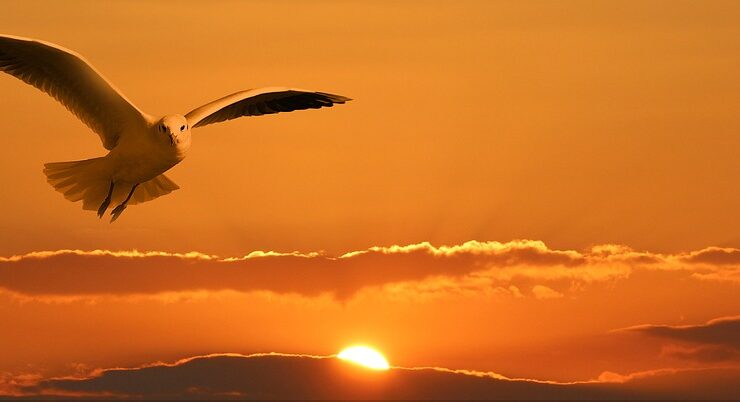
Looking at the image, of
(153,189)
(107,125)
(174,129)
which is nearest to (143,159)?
(174,129)

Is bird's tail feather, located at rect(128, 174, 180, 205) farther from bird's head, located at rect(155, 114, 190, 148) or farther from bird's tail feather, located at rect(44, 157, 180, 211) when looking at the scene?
bird's head, located at rect(155, 114, 190, 148)

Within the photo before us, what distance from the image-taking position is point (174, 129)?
71.4 feet

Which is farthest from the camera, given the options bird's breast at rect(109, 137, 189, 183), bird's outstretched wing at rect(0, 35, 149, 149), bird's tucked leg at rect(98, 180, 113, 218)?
bird's tucked leg at rect(98, 180, 113, 218)

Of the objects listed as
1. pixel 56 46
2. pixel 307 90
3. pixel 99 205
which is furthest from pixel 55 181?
pixel 307 90

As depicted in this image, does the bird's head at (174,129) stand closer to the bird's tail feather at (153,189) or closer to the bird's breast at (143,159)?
the bird's breast at (143,159)

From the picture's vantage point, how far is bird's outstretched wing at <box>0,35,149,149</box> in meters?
22.2

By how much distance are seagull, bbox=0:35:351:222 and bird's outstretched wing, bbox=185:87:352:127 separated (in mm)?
20

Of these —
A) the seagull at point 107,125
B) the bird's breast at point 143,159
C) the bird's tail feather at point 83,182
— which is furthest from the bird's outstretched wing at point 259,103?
the bird's tail feather at point 83,182

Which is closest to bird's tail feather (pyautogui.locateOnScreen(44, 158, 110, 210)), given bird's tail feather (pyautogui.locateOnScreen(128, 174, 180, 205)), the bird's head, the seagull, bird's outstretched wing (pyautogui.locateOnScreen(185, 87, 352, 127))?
the seagull

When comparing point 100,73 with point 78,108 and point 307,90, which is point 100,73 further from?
point 307,90

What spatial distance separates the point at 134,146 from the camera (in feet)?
73.1

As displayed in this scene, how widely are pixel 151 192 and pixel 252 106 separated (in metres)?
1.83

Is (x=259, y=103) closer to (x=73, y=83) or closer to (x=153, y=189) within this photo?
(x=153, y=189)

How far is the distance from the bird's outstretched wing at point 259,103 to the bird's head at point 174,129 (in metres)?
0.55
